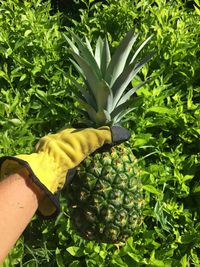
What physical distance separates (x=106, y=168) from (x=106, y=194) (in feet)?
0.38

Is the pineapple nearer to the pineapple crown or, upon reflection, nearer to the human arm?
the pineapple crown

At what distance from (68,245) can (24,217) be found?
1.08 m

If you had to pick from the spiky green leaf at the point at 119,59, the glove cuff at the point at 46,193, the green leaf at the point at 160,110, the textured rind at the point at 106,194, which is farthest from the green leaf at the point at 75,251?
the spiky green leaf at the point at 119,59

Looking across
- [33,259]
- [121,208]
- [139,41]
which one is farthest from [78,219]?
[139,41]

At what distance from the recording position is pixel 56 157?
218 centimetres

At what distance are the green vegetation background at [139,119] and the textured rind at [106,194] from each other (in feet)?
1.15

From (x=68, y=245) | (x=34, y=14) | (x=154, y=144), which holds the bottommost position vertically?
(x=68, y=245)

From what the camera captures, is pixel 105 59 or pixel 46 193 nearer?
pixel 46 193

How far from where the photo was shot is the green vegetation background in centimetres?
292

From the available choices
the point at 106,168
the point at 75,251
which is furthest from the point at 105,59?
the point at 75,251

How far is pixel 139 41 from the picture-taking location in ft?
11.4

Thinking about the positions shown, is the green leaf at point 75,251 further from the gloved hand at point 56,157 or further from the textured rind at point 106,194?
the gloved hand at point 56,157

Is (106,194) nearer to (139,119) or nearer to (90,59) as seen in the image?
(90,59)

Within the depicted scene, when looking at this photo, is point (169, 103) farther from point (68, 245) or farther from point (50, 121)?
point (68, 245)
